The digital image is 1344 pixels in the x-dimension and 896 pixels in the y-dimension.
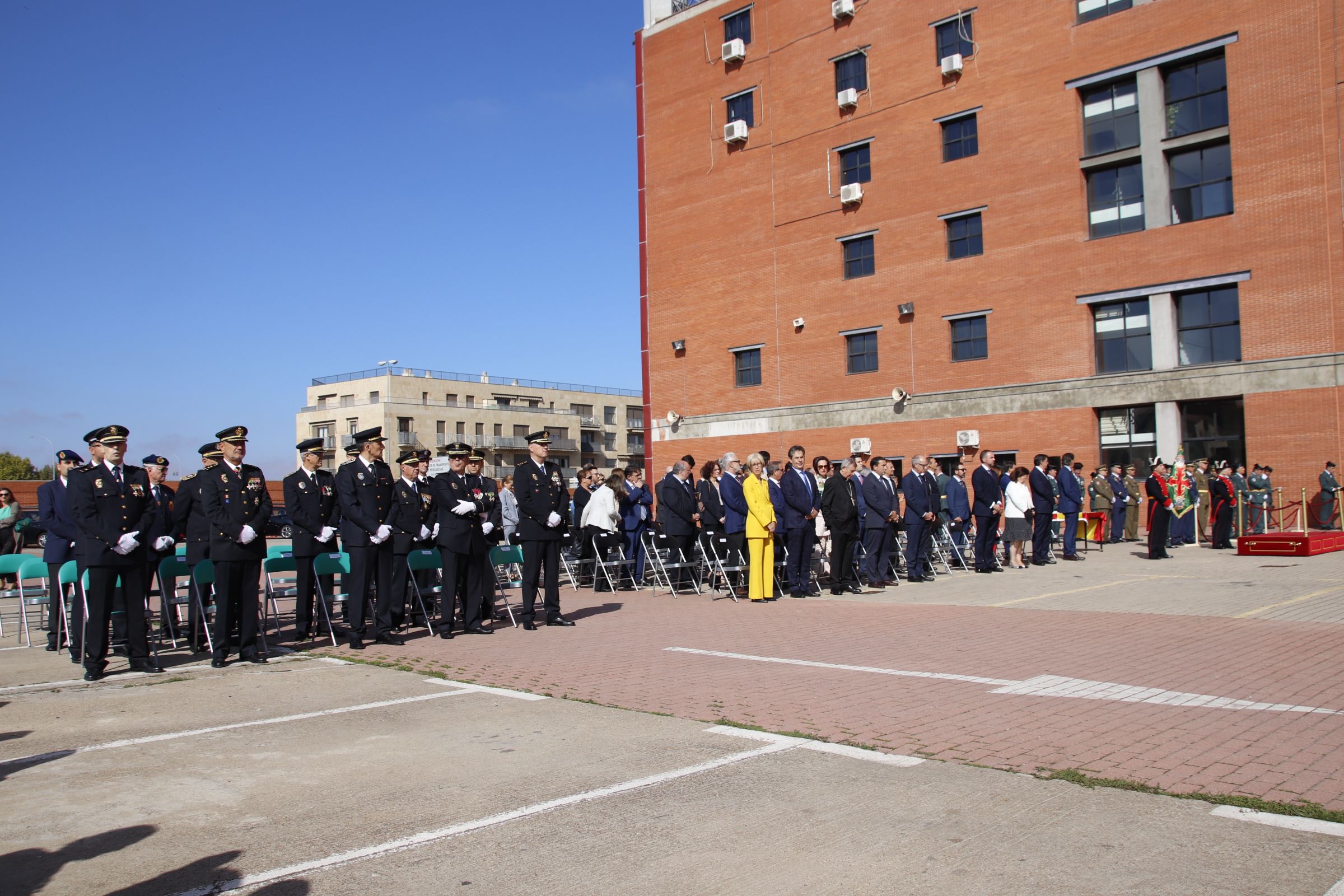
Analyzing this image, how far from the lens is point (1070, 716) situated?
6590mm

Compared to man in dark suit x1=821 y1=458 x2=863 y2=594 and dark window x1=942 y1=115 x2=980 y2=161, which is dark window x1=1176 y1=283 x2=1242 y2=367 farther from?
man in dark suit x1=821 y1=458 x2=863 y2=594

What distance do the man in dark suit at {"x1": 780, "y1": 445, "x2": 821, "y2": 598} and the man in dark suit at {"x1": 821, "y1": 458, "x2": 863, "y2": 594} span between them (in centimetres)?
23

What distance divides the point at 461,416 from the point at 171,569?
77.9m

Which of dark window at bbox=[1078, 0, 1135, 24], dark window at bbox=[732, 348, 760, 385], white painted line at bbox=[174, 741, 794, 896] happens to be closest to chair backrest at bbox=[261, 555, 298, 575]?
white painted line at bbox=[174, 741, 794, 896]

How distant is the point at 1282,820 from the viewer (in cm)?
454

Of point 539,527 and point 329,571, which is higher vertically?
point 539,527

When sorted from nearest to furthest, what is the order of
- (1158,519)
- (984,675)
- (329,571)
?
(984,675), (329,571), (1158,519)

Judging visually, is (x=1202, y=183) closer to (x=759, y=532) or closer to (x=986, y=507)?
(x=986, y=507)

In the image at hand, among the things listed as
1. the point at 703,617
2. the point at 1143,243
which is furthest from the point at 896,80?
the point at 703,617

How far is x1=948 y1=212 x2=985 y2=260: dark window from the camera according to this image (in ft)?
102

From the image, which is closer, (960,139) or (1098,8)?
(1098,8)

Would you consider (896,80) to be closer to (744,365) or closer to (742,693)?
(744,365)

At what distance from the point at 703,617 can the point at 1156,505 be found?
35.3 ft

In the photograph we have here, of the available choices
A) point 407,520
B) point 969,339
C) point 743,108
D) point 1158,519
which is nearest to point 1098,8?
point 969,339
